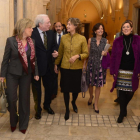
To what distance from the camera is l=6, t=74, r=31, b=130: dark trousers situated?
10.8 feet

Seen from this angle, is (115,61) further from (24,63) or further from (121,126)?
(24,63)

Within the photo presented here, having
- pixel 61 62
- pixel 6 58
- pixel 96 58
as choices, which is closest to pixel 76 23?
pixel 61 62

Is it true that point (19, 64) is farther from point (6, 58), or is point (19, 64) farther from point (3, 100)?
point (3, 100)

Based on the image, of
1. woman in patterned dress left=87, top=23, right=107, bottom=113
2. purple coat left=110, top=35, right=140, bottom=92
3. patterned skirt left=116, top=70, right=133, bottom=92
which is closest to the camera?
purple coat left=110, top=35, right=140, bottom=92

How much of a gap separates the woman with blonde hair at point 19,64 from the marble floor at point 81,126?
0.22 meters

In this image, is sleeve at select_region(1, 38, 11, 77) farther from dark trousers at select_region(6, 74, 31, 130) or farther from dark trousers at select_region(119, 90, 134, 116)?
dark trousers at select_region(119, 90, 134, 116)

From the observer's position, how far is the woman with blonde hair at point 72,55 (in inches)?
153

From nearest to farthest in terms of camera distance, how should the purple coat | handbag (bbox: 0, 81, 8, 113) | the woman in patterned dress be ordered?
handbag (bbox: 0, 81, 8, 113), the purple coat, the woman in patterned dress

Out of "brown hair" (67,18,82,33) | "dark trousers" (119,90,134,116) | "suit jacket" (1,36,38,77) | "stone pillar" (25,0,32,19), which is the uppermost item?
"stone pillar" (25,0,32,19)

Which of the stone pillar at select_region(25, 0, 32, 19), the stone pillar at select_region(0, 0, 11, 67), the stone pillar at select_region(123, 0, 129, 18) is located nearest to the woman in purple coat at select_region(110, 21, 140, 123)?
the stone pillar at select_region(0, 0, 11, 67)

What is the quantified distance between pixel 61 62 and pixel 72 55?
0.28m

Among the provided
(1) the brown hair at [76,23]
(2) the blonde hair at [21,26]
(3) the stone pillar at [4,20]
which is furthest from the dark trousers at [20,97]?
(3) the stone pillar at [4,20]

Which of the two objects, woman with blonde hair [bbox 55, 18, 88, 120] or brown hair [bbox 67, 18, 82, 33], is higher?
brown hair [bbox 67, 18, 82, 33]

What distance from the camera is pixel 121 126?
379cm
